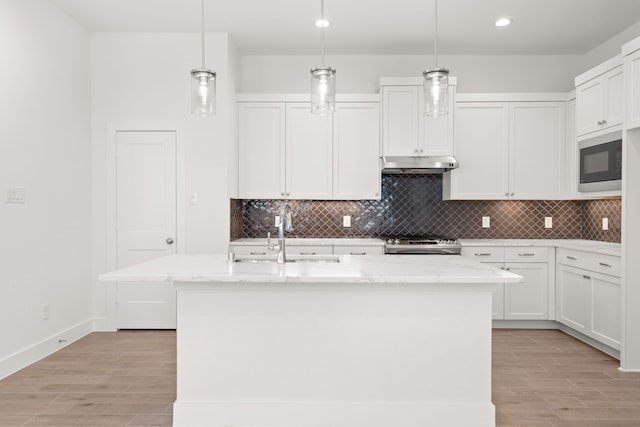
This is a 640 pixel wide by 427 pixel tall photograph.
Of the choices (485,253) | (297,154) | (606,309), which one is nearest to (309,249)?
(297,154)

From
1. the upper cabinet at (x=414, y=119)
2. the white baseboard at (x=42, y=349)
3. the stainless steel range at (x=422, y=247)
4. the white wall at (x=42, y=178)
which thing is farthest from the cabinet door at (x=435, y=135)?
the white baseboard at (x=42, y=349)

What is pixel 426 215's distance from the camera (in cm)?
532

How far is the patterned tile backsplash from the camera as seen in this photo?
17.4 ft

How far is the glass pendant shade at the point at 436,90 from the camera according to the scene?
8.43 ft

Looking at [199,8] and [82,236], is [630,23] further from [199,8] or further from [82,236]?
[82,236]

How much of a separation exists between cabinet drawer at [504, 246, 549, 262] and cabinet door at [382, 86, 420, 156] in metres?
1.39

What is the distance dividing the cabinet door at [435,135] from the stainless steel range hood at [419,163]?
0.08 m

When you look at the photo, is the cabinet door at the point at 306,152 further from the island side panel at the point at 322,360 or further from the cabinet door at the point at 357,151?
the island side panel at the point at 322,360

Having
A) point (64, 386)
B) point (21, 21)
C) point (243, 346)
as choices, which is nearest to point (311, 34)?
point (21, 21)

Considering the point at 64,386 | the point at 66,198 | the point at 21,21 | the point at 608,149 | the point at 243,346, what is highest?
the point at 21,21

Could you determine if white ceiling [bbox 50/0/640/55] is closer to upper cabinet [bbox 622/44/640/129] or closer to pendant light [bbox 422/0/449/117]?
upper cabinet [bbox 622/44/640/129]

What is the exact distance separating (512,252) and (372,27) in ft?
8.70

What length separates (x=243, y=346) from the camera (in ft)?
8.73

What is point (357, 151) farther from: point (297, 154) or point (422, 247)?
point (422, 247)
